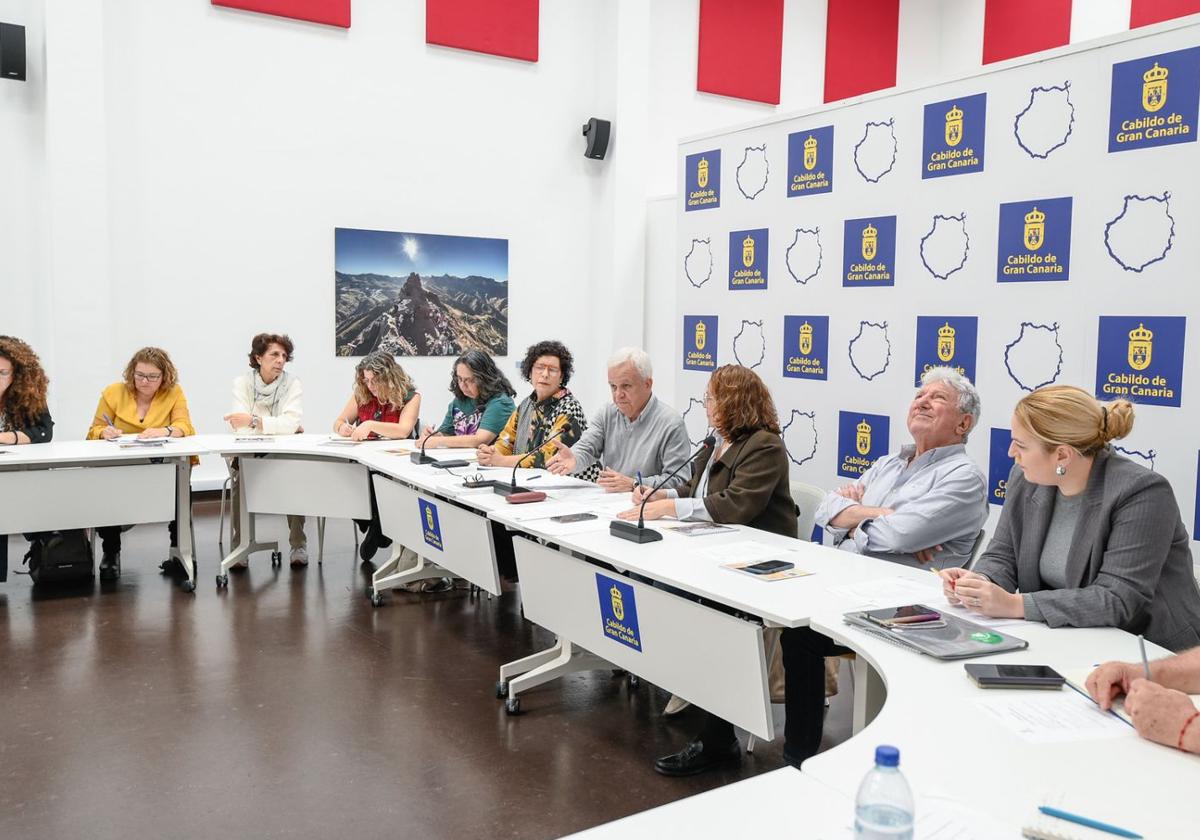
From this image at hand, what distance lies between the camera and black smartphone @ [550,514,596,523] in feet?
10.5

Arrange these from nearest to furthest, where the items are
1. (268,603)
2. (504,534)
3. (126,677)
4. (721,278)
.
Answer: (126,677)
(504,534)
(268,603)
(721,278)

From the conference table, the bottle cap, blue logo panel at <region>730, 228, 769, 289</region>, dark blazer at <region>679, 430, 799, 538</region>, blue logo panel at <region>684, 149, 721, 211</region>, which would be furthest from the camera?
blue logo panel at <region>684, 149, 721, 211</region>

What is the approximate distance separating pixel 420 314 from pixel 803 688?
218 inches

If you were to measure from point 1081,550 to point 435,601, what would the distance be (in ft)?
10.4

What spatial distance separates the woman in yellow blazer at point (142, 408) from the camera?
500cm

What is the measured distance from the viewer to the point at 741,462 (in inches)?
124

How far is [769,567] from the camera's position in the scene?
2.54 m

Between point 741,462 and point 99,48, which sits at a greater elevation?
point 99,48

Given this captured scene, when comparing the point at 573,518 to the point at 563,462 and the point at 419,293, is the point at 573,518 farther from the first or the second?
the point at 419,293

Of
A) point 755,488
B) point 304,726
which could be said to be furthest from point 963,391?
point 304,726

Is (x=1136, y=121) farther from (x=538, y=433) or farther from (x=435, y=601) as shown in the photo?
(x=435, y=601)

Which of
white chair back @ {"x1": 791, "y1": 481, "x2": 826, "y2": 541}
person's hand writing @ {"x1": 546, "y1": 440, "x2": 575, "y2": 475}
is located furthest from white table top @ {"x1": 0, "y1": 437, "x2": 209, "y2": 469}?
white chair back @ {"x1": 791, "y1": 481, "x2": 826, "y2": 541}

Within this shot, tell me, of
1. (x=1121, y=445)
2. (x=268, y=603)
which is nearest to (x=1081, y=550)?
(x=1121, y=445)

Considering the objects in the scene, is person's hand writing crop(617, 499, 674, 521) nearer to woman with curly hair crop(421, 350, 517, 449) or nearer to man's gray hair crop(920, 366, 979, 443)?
man's gray hair crop(920, 366, 979, 443)
